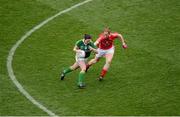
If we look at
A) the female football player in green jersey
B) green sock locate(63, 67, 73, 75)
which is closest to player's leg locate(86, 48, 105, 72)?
the female football player in green jersey

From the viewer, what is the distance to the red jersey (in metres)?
19.8

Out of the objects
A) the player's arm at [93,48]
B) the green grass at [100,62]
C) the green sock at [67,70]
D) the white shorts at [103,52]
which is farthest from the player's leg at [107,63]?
the green sock at [67,70]

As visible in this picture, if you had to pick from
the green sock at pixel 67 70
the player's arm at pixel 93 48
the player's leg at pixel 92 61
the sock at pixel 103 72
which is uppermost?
the player's arm at pixel 93 48

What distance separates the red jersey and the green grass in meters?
1.21

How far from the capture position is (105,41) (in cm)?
1989

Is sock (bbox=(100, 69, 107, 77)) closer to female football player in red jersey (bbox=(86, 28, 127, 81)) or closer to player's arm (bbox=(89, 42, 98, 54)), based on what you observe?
female football player in red jersey (bbox=(86, 28, 127, 81))

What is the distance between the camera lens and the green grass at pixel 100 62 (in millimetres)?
18359

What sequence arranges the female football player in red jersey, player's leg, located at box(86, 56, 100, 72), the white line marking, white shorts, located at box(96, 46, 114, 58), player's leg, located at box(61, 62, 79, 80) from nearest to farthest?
1. the white line marking
2. player's leg, located at box(61, 62, 79, 80)
3. the female football player in red jersey
4. white shorts, located at box(96, 46, 114, 58)
5. player's leg, located at box(86, 56, 100, 72)

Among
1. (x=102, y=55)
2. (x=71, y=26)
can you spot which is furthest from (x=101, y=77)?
(x=71, y=26)

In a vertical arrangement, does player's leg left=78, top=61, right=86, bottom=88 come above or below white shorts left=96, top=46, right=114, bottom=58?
below

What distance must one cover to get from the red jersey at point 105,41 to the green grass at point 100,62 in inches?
47.8

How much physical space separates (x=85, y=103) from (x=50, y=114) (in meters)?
1.39

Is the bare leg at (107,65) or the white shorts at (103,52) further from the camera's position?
the white shorts at (103,52)

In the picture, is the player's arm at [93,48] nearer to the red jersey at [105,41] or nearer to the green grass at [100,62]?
the red jersey at [105,41]
